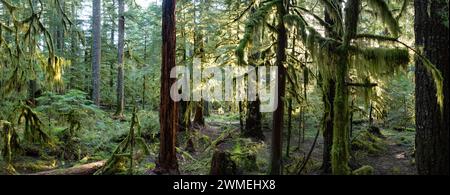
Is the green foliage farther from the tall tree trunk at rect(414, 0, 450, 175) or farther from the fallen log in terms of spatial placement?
the fallen log

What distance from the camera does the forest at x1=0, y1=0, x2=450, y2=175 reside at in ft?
20.3

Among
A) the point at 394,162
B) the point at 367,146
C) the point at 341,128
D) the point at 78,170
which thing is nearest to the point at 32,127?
the point at 78,170

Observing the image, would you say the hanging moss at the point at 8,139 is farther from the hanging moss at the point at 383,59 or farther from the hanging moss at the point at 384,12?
the hanging moss at the point at 384,12

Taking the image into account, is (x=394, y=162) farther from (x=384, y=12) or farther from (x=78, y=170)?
(x=78, y=170)

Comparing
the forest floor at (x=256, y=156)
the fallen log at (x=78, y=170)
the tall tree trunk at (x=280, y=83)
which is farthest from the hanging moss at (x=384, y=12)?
the fallen log at (x=78, y=170)

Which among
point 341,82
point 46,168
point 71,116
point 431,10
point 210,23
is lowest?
point 46,168

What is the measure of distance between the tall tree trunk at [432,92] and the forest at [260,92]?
0.06 feet

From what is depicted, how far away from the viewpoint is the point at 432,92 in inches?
245

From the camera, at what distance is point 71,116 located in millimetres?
11914

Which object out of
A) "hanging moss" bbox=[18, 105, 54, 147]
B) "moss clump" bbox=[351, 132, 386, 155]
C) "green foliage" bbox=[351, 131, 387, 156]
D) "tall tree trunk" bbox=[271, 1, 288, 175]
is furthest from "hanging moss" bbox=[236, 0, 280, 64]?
"moss clump" bbox=[351, 132, 386, 155]

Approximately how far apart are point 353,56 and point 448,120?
1.95 m
